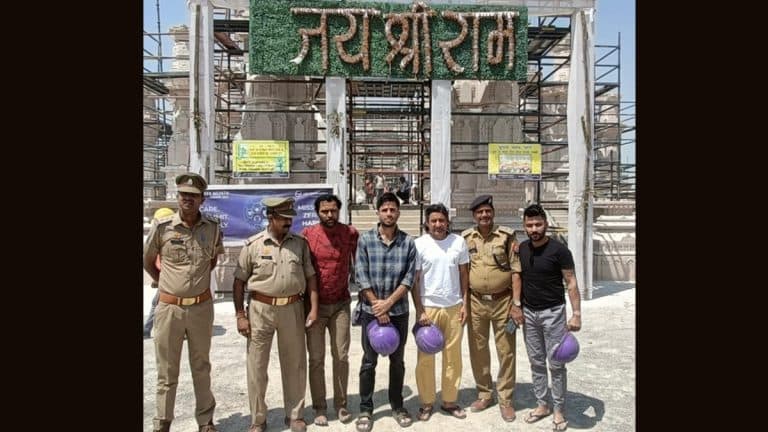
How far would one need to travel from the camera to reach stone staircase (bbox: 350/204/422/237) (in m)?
11.3

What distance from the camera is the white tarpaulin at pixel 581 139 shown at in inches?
364

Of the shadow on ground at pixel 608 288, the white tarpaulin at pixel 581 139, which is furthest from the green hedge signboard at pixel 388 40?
the shadow on ground at pixel 608 288

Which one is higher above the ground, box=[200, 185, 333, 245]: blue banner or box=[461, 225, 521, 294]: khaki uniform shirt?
box=[200, 185, 333, 245]: blue banner

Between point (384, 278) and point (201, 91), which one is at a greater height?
point (201, 91)

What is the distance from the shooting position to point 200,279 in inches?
140

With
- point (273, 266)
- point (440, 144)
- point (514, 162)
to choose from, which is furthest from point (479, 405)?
point (514, 162)

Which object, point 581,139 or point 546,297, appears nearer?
point 546,297

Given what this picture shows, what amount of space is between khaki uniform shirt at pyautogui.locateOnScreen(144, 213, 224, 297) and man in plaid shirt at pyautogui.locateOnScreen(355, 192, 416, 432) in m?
1.14

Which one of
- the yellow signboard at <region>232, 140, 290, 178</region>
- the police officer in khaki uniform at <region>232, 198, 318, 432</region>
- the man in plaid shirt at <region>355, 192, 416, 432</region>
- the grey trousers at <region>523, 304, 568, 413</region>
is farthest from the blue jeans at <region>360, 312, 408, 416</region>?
the yellow signboard at <region>232, 140, 290, 178</region>

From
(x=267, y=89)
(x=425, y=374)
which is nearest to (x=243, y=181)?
(x=267, y=89)

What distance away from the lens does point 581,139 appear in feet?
30.6

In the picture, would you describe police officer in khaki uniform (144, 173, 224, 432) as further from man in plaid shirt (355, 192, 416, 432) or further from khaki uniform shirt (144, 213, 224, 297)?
man in plaid shirt (355, 192, 416, 432)

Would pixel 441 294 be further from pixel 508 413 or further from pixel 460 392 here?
pixel 460 392

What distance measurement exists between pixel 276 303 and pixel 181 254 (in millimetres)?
767
